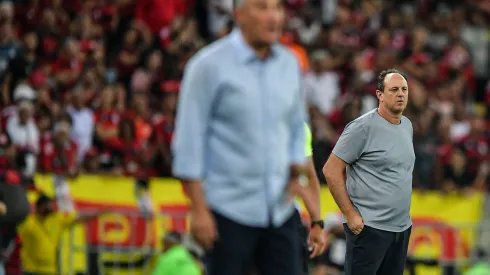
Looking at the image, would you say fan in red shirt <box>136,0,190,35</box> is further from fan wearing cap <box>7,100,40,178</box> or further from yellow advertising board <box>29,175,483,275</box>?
yellow advertising board <box>29,175,483,275</box>

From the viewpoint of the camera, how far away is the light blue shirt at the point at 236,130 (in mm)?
5316

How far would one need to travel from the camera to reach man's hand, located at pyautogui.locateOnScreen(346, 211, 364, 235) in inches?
293

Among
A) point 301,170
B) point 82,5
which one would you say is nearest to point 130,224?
point 82,5

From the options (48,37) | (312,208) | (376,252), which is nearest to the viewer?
(312,208)

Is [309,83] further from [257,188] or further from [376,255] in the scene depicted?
[257,188]

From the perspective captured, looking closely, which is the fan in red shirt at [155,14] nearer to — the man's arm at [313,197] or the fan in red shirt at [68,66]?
the fan in red shirt at [68,66]

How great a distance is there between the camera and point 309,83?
61.2 ft

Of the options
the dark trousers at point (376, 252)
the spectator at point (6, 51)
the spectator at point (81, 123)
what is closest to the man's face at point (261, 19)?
the dark trousers at point (376, 252)

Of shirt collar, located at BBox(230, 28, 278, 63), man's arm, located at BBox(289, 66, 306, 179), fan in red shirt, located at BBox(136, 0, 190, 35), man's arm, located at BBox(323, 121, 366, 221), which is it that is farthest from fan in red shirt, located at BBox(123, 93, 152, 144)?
shirt collar, located at BBox(230, 28, 278, 63)

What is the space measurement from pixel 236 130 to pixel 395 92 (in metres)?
2.36

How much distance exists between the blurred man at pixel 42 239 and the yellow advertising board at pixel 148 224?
347 mm

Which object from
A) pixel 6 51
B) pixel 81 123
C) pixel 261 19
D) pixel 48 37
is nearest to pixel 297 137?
pixel 261 19

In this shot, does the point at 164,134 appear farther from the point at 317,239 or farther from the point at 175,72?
the point at 317,239

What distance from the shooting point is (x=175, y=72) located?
1817cm
